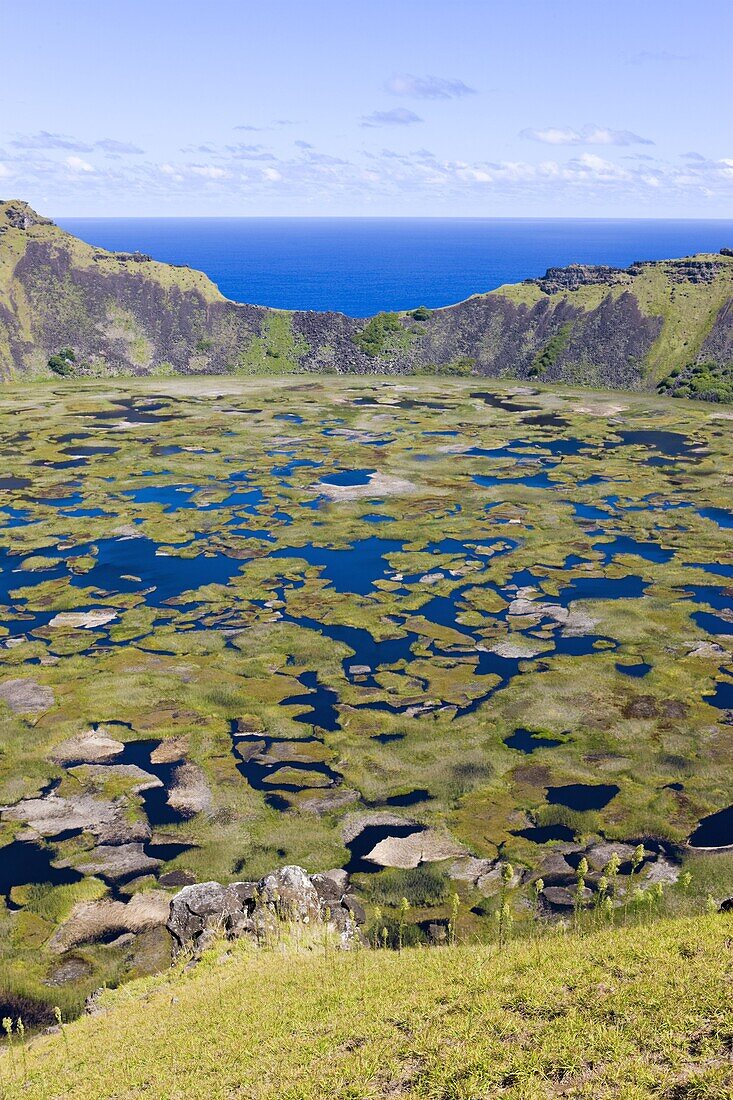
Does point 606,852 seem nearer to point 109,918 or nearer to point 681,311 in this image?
point 109,918

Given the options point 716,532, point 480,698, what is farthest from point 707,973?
point 716,532

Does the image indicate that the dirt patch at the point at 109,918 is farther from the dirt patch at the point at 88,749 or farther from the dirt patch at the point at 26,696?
the dirt patch at the point at 26,696

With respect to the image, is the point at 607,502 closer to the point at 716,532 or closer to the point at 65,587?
the point at 716,532

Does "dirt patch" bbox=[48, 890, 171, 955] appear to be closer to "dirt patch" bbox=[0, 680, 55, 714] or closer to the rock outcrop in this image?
the rock outcrop

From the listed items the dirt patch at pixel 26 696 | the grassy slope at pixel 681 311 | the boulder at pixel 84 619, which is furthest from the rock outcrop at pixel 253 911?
the grassy slope at pixel 681 311

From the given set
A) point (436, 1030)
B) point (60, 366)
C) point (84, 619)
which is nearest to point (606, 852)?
point (436, 1030)
